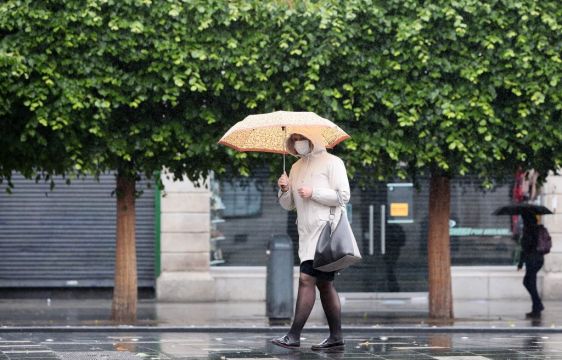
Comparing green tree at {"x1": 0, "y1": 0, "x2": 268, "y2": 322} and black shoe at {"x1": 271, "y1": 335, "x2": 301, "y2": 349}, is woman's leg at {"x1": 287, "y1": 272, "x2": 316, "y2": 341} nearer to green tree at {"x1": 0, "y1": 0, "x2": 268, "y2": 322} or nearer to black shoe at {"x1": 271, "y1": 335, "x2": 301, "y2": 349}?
black shoe at {"x1": 271, "y1": 335, "x2": 301, "y2": 349}

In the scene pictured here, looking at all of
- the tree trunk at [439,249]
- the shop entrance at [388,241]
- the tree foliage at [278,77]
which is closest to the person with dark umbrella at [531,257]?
the tree trunk at [439,249]

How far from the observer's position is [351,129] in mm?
16859

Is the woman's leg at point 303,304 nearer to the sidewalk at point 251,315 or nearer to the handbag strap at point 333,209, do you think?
the handbag strap at point 333,209

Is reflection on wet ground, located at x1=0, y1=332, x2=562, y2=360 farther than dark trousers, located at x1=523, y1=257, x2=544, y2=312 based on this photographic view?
No

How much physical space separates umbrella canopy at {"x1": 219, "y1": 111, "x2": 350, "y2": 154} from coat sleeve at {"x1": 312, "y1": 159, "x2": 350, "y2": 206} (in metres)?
0.39

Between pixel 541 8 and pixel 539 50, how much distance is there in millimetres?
553

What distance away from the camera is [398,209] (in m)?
23.5

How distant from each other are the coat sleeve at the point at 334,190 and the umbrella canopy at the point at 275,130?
390mm

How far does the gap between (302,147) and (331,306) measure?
135 centimetres

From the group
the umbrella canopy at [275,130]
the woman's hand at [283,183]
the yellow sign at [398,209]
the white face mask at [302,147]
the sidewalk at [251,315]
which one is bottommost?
the sidewalk at [251,315]

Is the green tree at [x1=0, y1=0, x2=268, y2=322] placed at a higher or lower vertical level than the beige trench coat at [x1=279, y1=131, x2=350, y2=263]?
higher

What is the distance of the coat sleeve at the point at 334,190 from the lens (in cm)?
1034

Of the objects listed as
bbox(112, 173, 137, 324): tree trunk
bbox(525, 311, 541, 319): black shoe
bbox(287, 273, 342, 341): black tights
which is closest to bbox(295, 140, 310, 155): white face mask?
bbox(287, 273, 342, 341): black tights

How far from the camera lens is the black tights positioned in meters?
10.4
